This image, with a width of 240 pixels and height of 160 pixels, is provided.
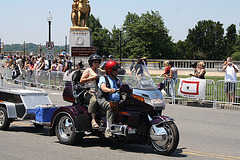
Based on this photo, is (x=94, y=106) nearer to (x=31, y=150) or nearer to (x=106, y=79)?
(x=106, y=79)

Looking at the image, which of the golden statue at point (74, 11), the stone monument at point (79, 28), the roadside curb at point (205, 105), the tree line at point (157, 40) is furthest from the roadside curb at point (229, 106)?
the tree line at point (157, 40)

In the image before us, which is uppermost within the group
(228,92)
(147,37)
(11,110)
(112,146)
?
(147,37)

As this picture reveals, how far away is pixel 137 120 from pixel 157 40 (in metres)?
88.5

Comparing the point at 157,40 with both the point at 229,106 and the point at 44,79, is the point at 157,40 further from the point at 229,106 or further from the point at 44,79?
the point at 229,106

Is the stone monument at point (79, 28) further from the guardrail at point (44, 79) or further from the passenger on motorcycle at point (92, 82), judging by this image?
the passenger on motorcycle at point (92, 82)

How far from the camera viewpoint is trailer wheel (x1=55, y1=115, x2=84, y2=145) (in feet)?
26.2

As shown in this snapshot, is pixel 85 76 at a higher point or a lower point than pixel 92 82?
higher

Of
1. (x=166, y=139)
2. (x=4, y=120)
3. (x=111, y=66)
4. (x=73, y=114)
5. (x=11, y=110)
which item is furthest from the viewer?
(x=4, y=120)

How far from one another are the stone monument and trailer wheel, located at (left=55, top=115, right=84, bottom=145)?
38024 millimetres

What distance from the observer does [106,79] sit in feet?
25.5

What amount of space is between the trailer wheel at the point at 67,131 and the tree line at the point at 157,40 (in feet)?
265

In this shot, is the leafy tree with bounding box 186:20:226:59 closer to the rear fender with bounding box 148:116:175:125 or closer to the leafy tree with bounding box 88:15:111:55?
the leafy tree with bounding box 88:15:111:55

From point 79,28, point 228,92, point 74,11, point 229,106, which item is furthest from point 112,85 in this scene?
point 79,28

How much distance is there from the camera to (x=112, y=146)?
8.21 meters
